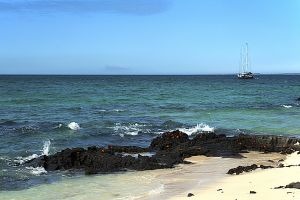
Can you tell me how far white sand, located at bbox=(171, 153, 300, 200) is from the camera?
13352 mm

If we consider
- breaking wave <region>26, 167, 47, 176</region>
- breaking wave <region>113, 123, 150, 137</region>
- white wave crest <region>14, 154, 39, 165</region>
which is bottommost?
breaking wave <region>113, 123, 150, 137</region>

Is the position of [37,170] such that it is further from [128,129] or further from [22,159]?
[128,129]

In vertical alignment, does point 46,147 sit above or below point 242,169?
below

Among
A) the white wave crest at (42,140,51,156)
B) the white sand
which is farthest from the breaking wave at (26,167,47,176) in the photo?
the white sand

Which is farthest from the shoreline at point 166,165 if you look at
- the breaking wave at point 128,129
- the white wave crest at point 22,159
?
the breaking wave at point 128,129

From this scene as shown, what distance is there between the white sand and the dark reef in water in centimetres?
110

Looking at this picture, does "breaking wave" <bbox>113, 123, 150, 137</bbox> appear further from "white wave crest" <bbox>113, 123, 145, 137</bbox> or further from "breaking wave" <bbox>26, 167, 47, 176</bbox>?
"breaking wave" <bbox>26, 167, 47, 176</bbox>

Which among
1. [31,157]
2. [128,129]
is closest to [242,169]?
[31,157]

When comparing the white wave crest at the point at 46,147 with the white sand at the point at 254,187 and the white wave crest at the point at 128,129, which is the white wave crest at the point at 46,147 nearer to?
the white wave crest at the point at 128,129

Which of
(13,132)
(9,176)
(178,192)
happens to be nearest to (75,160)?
(9,176)

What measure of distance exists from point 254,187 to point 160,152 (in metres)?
7.02

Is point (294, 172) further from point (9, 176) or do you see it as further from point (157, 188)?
point (9, 176)

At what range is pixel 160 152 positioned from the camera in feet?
69.6

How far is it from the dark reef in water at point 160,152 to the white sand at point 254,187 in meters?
1.10
